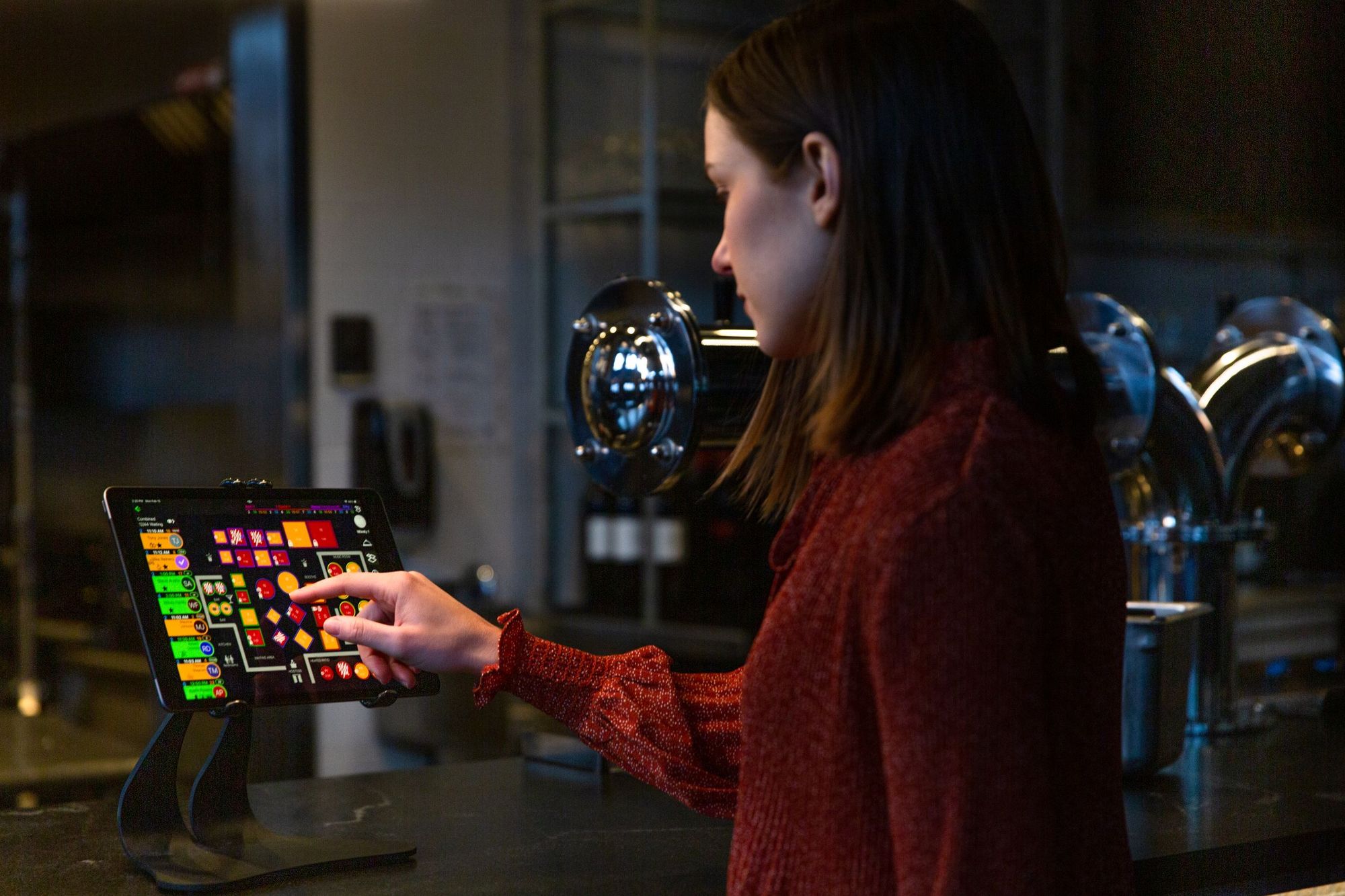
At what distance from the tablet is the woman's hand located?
0.03 m

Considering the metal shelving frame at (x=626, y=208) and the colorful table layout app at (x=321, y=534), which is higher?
the metal shelving frame at (x=626, y=208)

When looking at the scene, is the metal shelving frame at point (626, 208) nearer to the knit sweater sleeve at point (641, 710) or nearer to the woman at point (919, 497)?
the knit sweater sleeve at point (641, 710)

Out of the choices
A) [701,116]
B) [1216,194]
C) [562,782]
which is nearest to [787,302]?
[562,782]

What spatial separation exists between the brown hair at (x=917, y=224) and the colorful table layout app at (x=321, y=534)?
44 cm

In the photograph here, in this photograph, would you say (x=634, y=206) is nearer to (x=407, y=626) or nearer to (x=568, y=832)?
(x=568, y=832)

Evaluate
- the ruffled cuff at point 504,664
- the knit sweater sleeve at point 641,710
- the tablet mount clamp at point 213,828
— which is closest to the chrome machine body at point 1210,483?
the knit sweater sleeve at point 641,710

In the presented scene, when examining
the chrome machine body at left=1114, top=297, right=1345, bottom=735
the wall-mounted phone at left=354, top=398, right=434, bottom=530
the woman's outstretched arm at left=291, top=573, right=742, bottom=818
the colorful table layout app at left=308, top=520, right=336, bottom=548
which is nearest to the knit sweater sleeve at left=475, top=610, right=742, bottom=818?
the woman's outstretched arm at left=291, top=573, right=742, bottom=818

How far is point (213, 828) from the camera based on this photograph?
1.05 m

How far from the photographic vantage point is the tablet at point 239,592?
975 mm

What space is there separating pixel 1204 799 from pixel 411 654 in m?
0.77

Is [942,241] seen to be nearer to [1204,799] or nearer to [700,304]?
[1204,799]

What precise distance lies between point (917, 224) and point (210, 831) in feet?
2.14

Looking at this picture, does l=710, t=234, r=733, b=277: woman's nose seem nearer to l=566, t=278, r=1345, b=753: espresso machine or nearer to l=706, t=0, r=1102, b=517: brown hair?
l=706, t=0, r=1102, b=517: brown hair

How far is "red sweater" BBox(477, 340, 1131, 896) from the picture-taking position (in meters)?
0.66
